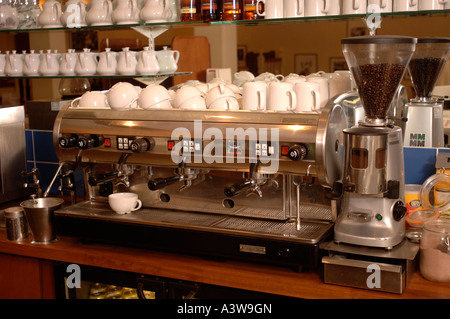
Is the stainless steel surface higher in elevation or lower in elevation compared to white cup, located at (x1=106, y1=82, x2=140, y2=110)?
lower

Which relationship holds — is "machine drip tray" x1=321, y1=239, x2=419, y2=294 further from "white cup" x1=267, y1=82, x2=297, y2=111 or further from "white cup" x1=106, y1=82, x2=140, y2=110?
"white cup" x1=106, y1=82, x2=140, y2=110

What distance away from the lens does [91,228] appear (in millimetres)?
2012

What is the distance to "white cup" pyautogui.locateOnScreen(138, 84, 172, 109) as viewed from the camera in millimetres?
1988

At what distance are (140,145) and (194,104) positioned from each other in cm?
22

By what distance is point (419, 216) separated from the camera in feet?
6.20

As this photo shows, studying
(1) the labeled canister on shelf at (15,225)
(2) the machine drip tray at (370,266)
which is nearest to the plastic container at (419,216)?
(2) the machine drip tray at (370,266)

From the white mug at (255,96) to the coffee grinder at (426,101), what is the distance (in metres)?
0.55

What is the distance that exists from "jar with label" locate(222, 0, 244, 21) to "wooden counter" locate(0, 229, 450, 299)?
0.87m

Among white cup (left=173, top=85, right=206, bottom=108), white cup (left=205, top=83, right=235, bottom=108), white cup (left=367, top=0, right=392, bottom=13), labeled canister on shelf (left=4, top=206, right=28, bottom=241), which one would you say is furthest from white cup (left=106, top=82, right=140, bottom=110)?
Answer: white cup (left=367, top=0, right=392, bottom=13)

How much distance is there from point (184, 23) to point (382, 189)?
43.9 inches

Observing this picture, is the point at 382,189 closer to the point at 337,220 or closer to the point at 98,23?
the point at 337,220

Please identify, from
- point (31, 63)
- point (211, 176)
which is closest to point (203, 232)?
point (211, 176)
